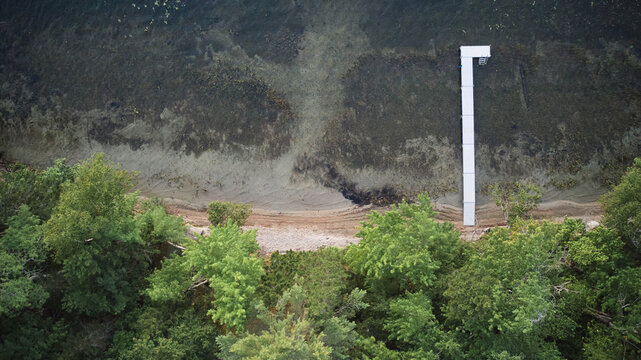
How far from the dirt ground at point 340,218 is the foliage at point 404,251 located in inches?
199

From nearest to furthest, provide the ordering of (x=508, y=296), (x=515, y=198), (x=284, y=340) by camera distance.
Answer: (x=284, y=340) → (x=508, y=296) → (x=515, y=198)

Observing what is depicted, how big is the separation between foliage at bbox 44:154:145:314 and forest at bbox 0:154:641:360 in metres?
0.05

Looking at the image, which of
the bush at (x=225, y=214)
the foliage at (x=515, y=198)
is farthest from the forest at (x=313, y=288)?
the bush at (x=225, y=214)

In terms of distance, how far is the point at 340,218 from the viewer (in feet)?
73.2

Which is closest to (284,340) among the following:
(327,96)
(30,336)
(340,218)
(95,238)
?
(95,238)

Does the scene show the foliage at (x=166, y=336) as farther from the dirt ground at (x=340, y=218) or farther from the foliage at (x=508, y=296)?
the foliage at (x=508, y=296)

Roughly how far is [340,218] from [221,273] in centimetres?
820

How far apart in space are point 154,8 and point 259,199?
11219mm

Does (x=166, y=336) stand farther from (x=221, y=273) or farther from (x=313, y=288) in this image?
(x=313, y=288)

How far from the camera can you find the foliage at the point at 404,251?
15547 mm

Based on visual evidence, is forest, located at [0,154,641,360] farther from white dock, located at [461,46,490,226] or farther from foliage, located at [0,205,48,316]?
white dock, located at [461,46,490,226]

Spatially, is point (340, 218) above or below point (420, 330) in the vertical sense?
above

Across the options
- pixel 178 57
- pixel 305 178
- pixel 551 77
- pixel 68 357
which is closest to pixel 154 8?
pixel 178 57

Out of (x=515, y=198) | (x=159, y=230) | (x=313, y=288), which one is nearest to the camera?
(x=313, y=288)
